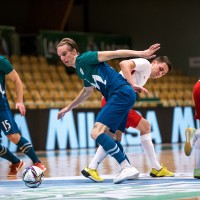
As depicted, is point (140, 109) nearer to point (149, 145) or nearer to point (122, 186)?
point (149, 145)

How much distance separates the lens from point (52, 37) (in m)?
24.0

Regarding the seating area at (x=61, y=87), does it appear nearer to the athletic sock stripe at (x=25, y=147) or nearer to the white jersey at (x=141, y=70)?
the athletic sock stripe at (x=25, y=147)

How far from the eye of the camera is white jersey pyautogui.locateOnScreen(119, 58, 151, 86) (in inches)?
338

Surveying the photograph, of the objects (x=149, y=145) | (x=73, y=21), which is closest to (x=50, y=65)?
(x=73, y=21)

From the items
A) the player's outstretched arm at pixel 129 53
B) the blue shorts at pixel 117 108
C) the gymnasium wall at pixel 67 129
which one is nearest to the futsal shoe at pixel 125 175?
the blue shorts at pixel 117 108

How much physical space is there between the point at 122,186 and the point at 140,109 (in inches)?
458

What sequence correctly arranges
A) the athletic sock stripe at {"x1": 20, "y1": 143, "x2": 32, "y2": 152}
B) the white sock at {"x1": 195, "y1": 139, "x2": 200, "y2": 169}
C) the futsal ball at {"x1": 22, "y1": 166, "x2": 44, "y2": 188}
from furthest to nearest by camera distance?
the athletic sock stripe at {"x1": 20, "y1": 143, "x2": 32, "y2": 152}
the white sock at {"x1": 195, "y1": 139, "x2": 200, "y2": 169}
the futsal ball at {"x1": 22, "y1": 166, "x2": 44, "y2": 188}

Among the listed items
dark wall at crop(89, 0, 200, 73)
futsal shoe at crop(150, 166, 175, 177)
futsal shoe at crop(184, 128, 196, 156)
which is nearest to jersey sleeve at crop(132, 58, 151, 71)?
futsal shoe at crop(184, 128, 196, 156)

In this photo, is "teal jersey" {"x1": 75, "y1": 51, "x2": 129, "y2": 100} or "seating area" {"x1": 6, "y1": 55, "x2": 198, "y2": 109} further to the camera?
"seating area" {"x1": 6, "y1": 55, "x2": 198, "y2": 109}

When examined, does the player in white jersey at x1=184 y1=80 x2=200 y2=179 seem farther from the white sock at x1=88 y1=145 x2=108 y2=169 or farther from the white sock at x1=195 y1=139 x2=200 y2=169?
the white sock at x1=88 y1=145 x2=108 y2=169

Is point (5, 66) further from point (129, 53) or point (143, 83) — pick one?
point (129, 53)

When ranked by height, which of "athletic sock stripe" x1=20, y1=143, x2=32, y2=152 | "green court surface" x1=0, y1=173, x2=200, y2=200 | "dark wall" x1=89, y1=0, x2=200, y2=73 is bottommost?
"green court surface" x1=0, y1=173, x2=200, y2=200

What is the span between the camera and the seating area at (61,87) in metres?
19.5

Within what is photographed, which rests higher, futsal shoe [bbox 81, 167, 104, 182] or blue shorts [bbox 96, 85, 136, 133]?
blue shorts [bbox 96, 85, 136, 133]
